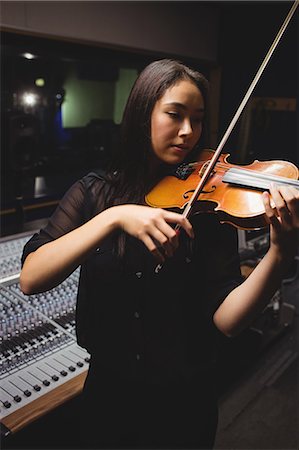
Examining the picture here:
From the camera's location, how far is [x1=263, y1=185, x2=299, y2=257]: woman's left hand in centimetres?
92

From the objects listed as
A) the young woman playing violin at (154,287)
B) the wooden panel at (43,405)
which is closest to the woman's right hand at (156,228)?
the young woman playing violin at (154,287)

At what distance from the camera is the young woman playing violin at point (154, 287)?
108 centimetres

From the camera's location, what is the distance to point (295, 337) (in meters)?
3.44

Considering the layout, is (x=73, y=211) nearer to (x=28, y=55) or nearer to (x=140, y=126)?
(x=140, y=126)

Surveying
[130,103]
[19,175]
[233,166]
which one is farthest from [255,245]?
[130,103]

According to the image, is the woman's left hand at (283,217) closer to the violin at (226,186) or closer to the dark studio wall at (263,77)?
the violin at (226,186)

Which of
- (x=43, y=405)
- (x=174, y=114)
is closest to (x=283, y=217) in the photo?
(x=174, y=114)

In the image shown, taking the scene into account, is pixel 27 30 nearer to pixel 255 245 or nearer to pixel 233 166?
pixel 233 166

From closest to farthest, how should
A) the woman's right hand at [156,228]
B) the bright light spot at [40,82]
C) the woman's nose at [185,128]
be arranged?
1. the woman's right hand at [156,228]
2. the woman's nose at [185,128]
3. the bright light spot at [40,82]

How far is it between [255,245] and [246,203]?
2.09 meters

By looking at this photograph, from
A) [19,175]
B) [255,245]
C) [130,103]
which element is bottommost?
[255,245]

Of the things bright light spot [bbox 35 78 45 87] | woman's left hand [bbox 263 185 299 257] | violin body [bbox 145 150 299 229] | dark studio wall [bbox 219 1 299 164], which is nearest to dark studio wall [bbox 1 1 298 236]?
dark studio wall [bbox 219 1 299 164]

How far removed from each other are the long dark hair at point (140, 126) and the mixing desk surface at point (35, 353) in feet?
2.46

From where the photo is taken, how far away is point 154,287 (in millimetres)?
1149
